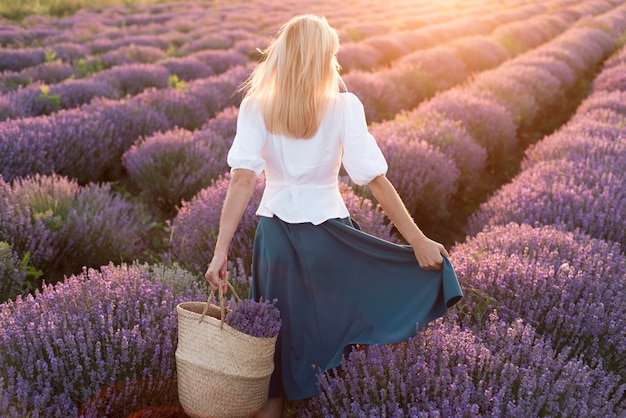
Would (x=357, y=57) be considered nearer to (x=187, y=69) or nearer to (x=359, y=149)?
(x=187, y=69)

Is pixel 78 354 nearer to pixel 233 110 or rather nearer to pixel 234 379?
pixel 234 379

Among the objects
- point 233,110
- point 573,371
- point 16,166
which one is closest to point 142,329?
point 573,371

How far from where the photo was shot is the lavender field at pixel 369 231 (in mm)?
2092

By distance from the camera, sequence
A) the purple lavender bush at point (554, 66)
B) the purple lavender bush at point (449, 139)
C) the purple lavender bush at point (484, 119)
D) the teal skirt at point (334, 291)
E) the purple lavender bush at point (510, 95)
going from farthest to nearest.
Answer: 1. the purple lavender bush at point (554, 66)
2. the purple lavender bush at point (510, 95)
3. the purple lavender bush at point (484, 119)
4. the purple lavender bush at point (449, 139)
5. the teal skirt at point (334, 291)

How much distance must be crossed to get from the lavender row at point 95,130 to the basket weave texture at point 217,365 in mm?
2934

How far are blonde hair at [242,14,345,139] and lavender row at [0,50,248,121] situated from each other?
432cm

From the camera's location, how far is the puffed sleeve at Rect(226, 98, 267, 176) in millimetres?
2188

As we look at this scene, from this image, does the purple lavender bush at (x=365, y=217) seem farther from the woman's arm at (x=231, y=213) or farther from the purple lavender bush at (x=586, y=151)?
the purple lavender bush at (x=586, y=151)

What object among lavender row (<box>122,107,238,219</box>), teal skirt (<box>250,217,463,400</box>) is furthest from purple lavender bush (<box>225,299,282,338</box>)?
lavender row (<box>122,107,238,219</box>)

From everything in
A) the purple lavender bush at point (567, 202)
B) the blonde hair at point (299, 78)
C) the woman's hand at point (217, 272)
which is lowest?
the purple lavender bush at point (567, 202)

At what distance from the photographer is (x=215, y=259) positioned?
85.1 inches

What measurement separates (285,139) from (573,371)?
1348mm

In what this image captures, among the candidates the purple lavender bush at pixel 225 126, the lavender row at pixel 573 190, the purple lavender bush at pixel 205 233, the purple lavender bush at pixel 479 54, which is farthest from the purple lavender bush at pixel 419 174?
the purple lavender bush at pixel 479 54

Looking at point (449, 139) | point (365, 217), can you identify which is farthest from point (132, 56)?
point (365, 217)
